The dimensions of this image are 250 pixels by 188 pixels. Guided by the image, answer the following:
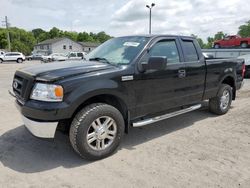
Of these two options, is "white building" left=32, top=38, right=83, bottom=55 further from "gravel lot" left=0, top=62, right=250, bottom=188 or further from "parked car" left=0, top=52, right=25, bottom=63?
"gravel lot" left=0, top=62, right=250, bottom=188

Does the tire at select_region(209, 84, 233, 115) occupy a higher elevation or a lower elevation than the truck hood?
lower

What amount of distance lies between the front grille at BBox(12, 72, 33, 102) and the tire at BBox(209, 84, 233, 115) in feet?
14.0

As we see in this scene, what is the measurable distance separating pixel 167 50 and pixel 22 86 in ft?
8.61

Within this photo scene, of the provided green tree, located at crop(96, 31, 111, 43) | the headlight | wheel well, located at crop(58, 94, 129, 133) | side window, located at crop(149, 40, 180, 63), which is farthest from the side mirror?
green tree, located at crop(96, 31, 111, 43)

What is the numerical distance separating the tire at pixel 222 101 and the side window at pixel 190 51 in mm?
1283

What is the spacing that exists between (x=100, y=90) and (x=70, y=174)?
122cm

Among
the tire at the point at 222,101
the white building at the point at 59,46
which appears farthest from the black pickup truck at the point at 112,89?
the white building at the point at 59,46

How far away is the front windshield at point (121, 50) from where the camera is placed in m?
4.50

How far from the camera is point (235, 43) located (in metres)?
25.0

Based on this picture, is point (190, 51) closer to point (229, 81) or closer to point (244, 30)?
point (229, 81)

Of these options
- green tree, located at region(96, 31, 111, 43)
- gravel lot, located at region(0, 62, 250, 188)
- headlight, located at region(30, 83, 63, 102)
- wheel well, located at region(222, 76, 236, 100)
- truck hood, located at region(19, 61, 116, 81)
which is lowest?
gravel lot, located at region(0, 62, 250, 188)

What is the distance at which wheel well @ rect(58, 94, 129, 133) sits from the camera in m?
3.95

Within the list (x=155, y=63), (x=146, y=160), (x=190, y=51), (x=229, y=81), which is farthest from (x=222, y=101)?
(x=146, y=160)

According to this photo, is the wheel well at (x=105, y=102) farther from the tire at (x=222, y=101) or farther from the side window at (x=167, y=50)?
the tire at (x=222, y=101)
